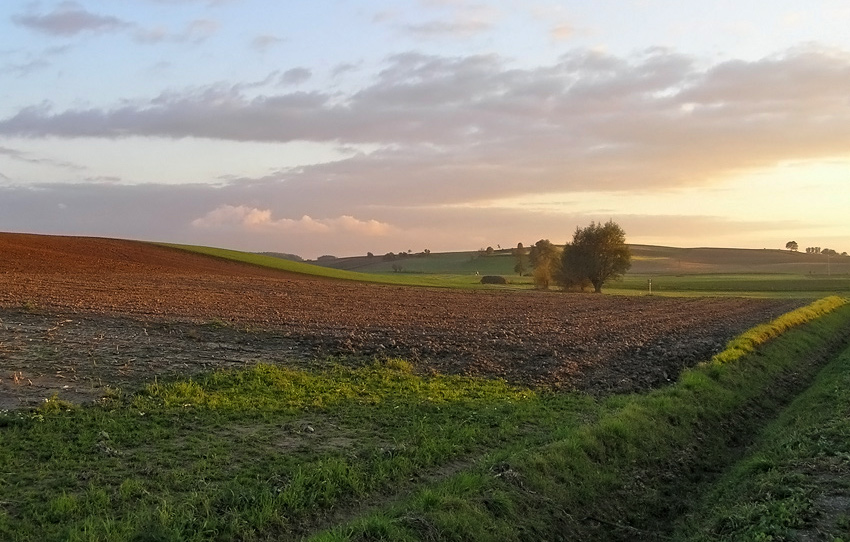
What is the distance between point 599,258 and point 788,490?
7870 centimetres

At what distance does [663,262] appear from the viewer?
564ft

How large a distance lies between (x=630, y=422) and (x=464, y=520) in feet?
19.2

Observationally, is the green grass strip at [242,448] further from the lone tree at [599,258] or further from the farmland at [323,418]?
the lone tree at [599,258]

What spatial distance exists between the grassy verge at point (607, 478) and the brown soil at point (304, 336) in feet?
6.96

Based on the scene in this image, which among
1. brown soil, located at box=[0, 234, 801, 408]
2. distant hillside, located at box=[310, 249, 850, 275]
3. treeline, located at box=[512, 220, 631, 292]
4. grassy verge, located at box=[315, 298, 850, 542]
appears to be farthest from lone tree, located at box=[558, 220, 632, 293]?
grassy verge, located at box=[315, 298, 850, 542]

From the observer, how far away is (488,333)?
25.8 m

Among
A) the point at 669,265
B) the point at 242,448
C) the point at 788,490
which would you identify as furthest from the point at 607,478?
the point at 669,265

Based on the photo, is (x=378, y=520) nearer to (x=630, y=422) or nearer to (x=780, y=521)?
(x=780, y=521)

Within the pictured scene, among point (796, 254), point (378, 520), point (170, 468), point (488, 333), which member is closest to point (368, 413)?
point (170, 468)

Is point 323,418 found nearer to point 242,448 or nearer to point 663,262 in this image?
point 242,448

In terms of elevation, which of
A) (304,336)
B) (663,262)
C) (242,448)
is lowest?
(242,448)

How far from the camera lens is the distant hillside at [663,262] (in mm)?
153125

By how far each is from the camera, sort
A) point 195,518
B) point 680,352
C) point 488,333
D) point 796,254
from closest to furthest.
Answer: point 195,518, point 680,352, point 488,333, point 796,254

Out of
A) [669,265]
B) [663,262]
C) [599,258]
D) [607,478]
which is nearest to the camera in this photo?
[607,478]
